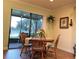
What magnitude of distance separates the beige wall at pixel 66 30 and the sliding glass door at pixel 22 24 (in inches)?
51.8

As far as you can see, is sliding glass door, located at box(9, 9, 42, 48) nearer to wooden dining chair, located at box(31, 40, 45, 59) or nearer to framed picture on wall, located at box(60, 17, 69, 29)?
framed picture on wall, located at box(60, 17, 69, 29)

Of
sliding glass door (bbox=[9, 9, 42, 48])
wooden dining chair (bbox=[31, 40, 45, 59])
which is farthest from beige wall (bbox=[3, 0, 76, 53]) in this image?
wooden dining chair (bbox=[31, 40, 45, 59])

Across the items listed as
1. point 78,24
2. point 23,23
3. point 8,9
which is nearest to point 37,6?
point 23,23

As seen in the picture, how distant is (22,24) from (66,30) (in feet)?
9.78

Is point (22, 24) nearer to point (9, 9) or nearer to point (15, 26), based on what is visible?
point (15, 26)

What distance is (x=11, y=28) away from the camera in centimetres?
628

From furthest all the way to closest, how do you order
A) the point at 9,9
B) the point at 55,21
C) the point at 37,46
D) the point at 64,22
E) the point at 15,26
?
the point at 55,21 < the point at 15,26 < the point at 64,22 < the point at 9,9 < the point at 37,46

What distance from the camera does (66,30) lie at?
6023 millimetres

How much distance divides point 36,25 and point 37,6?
1436 millimetres

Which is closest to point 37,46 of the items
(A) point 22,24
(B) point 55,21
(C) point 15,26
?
(C) point 15,26

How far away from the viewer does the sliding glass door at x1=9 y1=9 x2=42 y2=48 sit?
21.0ft

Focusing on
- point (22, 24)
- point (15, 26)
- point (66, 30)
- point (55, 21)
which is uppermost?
point (55, 21)

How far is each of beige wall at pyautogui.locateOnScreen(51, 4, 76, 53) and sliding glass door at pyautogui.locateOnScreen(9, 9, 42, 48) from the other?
1.32 m

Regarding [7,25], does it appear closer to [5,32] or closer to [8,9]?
[5,32]
